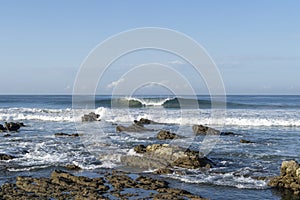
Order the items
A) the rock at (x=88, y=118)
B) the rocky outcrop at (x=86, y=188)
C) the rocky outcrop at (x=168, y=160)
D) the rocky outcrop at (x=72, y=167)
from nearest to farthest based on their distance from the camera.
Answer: the rocky outcrop at (x=86, y=188), the rocky outcrop at (x=72, y=167), the rocky outcrop at (x=168, y=160), the rock at (x=88, y=118)

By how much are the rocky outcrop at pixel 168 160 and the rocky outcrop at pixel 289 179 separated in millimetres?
3385

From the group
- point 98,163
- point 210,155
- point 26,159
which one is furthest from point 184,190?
point 26,159

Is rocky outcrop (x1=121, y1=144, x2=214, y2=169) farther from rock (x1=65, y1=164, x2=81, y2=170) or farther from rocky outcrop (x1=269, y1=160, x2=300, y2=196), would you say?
rocky outcrop (x1=269, y1=160, x2=300, y2=196)

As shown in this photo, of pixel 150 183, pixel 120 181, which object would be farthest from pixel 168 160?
pixel 120 181

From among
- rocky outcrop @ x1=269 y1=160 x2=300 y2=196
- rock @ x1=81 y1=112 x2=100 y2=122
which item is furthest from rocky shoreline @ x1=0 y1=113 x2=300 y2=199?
rock @ x1=81 y1=112 x2=100 y2=122

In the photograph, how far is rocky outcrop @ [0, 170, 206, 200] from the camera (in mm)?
10688

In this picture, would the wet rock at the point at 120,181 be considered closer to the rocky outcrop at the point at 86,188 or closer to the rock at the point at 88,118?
the rocky outcrop at the point at 86,188

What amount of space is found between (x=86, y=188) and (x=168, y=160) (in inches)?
200

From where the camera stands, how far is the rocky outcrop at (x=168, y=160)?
15.1m

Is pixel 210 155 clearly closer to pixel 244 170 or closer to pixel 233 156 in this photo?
pixel 233 156

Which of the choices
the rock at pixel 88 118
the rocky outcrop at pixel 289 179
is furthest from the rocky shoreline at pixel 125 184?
the rock at pixel 88 118

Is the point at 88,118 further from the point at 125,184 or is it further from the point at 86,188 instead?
the point at 86,188

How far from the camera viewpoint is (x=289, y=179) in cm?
1210

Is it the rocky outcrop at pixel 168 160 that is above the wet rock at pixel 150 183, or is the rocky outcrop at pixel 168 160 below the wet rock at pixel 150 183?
above
